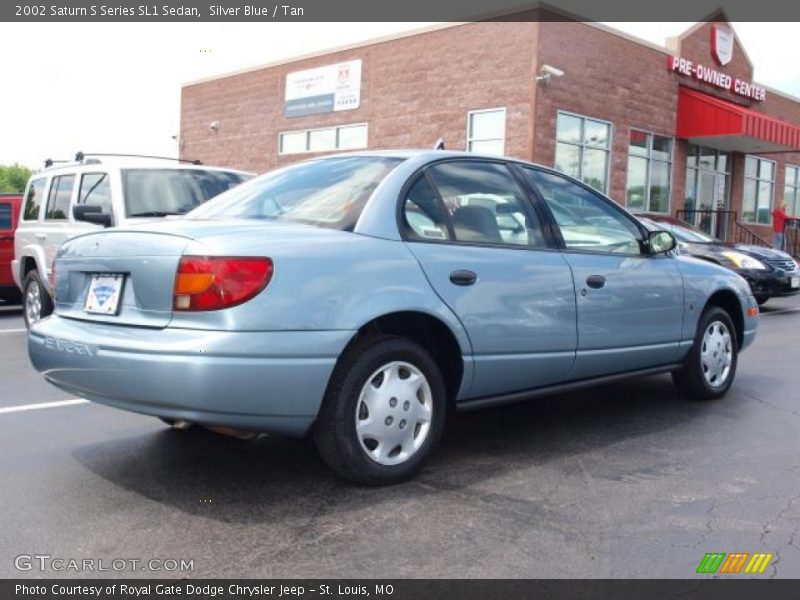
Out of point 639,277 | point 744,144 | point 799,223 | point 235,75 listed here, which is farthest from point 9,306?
point 799,223

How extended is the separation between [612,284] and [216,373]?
2.57 meters

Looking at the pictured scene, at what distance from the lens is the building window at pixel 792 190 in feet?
91.5

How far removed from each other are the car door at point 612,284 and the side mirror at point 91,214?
14.4ft

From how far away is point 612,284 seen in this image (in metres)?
4.89

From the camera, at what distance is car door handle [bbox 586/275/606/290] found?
4.73 m

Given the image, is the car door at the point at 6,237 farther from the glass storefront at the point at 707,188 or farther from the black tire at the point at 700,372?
the glass storefront at the point at 707,188

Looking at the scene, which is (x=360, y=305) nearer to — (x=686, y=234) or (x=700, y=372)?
(x=700, y=372)

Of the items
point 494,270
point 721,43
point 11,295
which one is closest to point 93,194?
point 11,295

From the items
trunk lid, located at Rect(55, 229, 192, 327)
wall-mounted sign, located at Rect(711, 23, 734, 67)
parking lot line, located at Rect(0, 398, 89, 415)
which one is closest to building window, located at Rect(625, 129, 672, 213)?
wall-mounted sign, located at Rect(711, 23, 734, 67)

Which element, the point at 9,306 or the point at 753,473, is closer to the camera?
the point at 753,473

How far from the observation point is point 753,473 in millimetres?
4199

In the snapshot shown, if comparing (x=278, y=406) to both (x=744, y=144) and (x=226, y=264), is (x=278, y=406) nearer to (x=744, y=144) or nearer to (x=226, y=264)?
(x=226, y=264)

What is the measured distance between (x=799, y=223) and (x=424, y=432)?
86.4ft

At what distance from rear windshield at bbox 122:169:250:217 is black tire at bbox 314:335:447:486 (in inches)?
191
